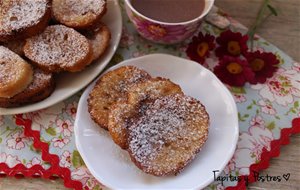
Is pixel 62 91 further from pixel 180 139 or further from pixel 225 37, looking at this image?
pixel 225 37

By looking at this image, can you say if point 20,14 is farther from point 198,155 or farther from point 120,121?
point 198,155

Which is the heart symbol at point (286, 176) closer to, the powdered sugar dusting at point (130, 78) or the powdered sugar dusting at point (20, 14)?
the powdered sugar dusting at point (130, 78)

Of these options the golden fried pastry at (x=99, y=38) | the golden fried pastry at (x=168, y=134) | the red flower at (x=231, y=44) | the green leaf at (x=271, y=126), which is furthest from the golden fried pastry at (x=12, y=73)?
the green leaf at (x=271, y=126)

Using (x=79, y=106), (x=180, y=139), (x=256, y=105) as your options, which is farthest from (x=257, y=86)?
(x=79, y=106)

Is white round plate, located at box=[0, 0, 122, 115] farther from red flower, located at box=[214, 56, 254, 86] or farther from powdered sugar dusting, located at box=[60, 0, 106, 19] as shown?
red flower, located at box=[214, 56, 254, 86]

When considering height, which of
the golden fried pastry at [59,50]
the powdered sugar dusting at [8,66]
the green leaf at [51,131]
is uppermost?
the golden fried pastry at [59,50]
